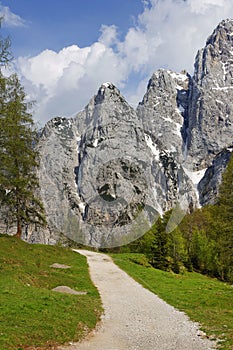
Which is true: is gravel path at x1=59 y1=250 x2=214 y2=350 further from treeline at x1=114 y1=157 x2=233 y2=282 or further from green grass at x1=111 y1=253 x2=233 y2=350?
treeline at x1=114 y1=157 x2=233 y2=282

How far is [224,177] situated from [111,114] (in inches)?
2489

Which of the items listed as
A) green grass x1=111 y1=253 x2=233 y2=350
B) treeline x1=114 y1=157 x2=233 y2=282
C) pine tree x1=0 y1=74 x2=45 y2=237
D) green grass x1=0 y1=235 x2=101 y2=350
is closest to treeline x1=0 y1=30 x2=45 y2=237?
pine tree x1=0 y1=74 x2=45 y2=237

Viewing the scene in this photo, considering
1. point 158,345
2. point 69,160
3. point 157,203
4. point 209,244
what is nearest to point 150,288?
point 158,345

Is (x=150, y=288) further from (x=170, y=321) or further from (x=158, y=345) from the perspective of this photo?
(x=158, y=345)

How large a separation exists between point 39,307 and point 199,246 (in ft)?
153

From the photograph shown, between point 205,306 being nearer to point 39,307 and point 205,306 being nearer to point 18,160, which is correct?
point 39,307

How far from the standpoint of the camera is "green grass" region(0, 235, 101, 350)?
10750 mm

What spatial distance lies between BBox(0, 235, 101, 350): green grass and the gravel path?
63 cm

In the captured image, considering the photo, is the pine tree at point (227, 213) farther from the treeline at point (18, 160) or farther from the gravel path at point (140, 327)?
the treeline at point (18, 160)

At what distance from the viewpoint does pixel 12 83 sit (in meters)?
31.6

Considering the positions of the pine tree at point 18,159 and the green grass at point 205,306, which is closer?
the green grass at point 205,306

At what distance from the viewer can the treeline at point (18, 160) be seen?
3059 cm

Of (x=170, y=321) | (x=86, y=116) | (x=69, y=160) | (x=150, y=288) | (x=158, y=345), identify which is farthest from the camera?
(x=69, y=160)

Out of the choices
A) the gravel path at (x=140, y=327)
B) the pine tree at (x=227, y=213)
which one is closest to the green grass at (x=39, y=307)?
the gravel path at (x=140, y=327)
